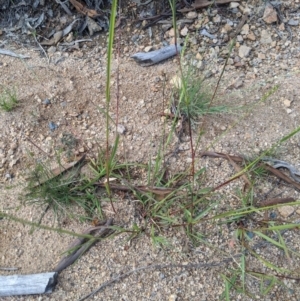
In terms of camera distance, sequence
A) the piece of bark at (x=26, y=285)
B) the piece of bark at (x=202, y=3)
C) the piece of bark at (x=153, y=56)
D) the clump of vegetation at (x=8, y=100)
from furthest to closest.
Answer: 1. the piece of bark at (x=202, y=3)
2. the piece of bark at (x=153, y=56)
3. the clump of vegetation at (x=8, y=100)
4. the piece of bark at (x=26, y=285)

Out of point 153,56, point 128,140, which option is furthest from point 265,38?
point 128,140

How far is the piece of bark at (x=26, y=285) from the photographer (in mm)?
1654

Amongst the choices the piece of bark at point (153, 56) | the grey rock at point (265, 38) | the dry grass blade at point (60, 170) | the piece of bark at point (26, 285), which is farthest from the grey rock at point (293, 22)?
the piece of bark at point (26, 285)

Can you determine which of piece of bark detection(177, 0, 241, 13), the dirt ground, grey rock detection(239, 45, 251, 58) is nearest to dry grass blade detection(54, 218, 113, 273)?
the dirt ground

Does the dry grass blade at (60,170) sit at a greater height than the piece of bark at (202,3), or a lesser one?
lesser

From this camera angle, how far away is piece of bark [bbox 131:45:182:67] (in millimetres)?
2236

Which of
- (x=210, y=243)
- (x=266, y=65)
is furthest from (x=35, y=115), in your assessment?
(x=266, y=65)

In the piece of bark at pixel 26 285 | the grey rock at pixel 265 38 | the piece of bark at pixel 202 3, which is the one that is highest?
the piece of bark at pixel 202 3

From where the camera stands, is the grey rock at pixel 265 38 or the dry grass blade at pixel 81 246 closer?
the dry grass blade at pixel 81 246

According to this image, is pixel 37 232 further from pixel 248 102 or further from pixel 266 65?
pixel 266 65

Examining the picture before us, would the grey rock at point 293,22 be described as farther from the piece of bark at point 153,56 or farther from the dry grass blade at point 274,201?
the dry grass blade at point 274,201

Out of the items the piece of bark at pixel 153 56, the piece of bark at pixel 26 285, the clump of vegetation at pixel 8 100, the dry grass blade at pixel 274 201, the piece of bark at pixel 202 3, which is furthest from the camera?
the piece of bark at pixel 202 3

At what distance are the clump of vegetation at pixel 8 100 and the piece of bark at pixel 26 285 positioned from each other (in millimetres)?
769

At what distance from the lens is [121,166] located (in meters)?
1.88
